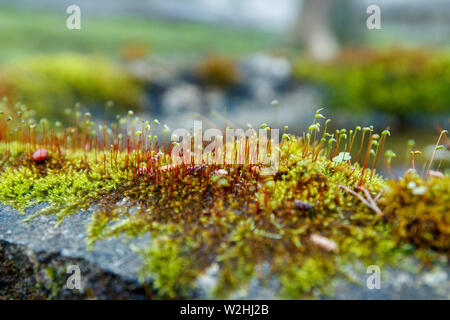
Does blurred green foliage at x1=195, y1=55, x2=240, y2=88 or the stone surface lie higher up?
blurred green foliage at x1=195, y1=55, x2=240, y2=88

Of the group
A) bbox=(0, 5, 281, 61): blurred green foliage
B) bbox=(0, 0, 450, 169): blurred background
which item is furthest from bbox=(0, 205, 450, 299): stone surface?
bbox=(0, 5, 281, 61): blurred green foliage

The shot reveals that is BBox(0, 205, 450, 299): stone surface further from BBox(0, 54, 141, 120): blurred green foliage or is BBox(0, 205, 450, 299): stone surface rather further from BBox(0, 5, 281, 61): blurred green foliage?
BBox(0, 5, 281, 61): blurred green foliage

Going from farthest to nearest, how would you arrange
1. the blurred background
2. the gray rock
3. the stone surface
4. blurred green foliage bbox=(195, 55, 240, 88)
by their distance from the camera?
blurred green foliage bbox=(195, 55, 240, 88) → the blurred background → the gray rock → the stone surface

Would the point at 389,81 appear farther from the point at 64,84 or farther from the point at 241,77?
the point at 64,84

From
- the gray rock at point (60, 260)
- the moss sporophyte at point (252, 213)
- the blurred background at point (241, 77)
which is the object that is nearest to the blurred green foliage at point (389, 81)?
the blurred background at point (241, 77)

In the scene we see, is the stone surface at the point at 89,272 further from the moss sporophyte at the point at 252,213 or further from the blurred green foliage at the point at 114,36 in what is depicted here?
the blurred green foliage at the point at 114,36

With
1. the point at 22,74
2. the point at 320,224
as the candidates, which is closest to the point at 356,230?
the point at 320,224

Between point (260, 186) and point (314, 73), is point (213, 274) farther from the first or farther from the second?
point (314, 73)
